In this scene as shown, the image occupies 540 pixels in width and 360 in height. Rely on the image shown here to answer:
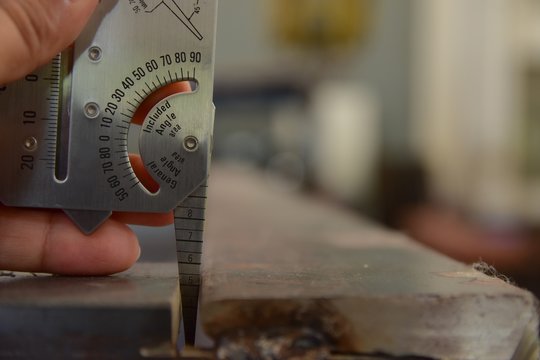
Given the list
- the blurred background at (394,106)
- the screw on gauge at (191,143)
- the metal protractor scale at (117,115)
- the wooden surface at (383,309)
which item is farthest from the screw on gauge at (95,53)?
the blurred background at (394,106)

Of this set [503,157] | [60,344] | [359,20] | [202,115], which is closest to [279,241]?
[202,115]

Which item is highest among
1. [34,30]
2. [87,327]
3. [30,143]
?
[34,30]

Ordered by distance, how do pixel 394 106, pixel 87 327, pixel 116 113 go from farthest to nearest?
pixel 394 106, pixel 116 113, pixel 87 327

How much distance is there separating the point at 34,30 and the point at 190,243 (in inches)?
9.4

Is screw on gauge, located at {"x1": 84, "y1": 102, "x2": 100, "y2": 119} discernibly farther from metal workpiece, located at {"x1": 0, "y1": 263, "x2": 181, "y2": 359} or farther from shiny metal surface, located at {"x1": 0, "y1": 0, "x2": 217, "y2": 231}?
metal workpiece, located at {"x1": 0, "y1": 263, "x2": 181, "y2": 359}

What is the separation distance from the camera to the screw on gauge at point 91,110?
0.66 m

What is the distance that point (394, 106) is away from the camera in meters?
4.39

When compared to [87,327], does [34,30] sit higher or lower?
higher

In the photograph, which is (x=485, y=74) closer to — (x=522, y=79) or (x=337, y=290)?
(x=522, y=79)

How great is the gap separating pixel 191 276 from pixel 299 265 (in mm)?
135

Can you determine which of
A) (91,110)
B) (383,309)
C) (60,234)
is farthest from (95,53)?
(383,309)

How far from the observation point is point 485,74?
11.7ft

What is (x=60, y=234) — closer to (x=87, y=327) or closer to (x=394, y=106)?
(x=87, y=327)

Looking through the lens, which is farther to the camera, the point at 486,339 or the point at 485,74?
the point at 485,74
